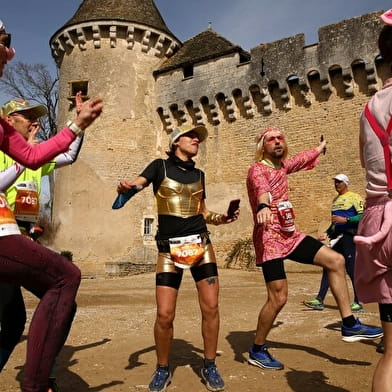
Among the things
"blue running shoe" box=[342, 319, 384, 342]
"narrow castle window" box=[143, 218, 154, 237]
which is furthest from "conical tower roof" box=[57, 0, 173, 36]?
"blue running shoe" box=[342, 319, 384, 342]

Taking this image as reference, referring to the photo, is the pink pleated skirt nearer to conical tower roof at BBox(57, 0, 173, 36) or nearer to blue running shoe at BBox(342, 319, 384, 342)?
blue running shoe at BBox(342, 319, 384, 342)

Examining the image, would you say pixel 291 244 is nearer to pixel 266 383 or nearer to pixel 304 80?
pixel 266 383

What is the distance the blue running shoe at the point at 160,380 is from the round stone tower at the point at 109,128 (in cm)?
1442

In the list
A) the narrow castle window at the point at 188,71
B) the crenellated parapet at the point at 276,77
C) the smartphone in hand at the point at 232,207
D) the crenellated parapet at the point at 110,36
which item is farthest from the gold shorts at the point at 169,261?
the crenellated parapet at the point at 110,36

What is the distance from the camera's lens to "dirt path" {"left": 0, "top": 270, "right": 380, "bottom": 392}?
3.03m

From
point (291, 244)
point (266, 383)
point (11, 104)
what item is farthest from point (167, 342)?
point (11, 104)

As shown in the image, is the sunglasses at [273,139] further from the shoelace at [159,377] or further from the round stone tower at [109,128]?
the round stone tower at [109,128]

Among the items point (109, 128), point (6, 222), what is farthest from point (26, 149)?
point (109, 128)

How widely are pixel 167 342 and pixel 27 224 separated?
1.45 metres

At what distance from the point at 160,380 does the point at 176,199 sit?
129 cm

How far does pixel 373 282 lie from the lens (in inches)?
81.0

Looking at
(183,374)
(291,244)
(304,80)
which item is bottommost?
(183,374)

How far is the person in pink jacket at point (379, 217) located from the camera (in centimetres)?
193

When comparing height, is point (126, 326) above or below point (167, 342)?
below
